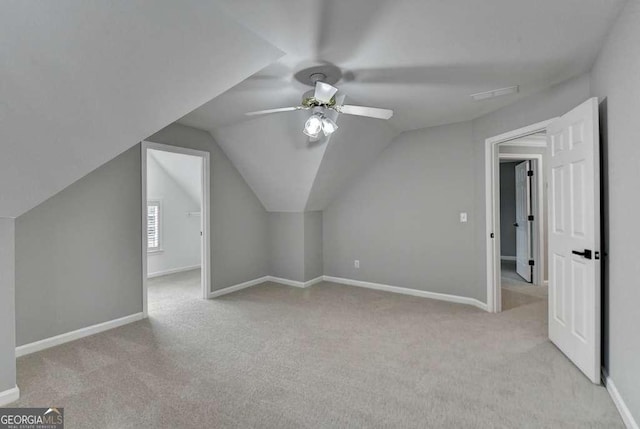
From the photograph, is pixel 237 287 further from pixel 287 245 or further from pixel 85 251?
pixel 85 251

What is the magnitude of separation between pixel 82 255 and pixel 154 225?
109 inches

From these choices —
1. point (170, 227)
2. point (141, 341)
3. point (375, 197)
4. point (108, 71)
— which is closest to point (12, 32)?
point (108, 71)

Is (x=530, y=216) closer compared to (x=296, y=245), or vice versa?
(x=296, y=245)

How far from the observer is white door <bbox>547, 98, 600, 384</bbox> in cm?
219

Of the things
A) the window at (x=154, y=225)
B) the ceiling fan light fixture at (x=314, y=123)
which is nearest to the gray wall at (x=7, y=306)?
the ceiling fan light fixture at (x=314, y=123)

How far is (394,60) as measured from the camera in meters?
2.34

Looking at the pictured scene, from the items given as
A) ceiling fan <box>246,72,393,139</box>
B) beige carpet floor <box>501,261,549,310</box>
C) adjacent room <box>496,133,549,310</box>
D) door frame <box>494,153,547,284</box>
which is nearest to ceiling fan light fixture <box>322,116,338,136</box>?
ceiling fan <box>246,72,393,139</box>

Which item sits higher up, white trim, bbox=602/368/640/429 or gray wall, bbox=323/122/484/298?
gray wall, bbox=323/122/484/298

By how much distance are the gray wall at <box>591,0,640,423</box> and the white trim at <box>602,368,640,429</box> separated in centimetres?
4

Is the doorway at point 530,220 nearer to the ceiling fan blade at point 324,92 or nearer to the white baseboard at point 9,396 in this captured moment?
the ceiling fan blade at point 324,92

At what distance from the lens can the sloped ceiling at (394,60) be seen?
177 cm

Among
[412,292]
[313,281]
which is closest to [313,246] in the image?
[313,281]

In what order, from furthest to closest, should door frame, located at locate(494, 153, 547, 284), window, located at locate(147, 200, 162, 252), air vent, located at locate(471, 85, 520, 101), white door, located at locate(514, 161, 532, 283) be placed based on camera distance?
window, located at locate(147, 200, 162, 252)
white door, located at locate(514, 161, 532, 283)
door frame, located at locate(494, 153, 547, 284)
air vent, located at locate(471, 85, 520, 101)

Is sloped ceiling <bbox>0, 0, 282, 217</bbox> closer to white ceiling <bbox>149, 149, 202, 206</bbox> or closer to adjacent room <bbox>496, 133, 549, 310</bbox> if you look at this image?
white ceiling <bbox>149, 149, 202, 206</bbox>
